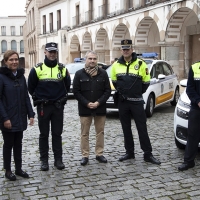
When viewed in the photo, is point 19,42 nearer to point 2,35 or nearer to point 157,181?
point 2,35

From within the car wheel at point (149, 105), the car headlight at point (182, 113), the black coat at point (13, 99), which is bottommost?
the car wheel at point (149, 105)

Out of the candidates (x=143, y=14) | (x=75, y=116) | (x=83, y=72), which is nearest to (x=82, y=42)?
(x=143, y=14)

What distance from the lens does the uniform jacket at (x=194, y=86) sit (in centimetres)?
514

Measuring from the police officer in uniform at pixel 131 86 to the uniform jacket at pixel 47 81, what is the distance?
3.35ft

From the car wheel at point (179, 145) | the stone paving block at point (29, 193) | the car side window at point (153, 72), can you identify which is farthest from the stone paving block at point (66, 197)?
the car side window at point (153, 72)

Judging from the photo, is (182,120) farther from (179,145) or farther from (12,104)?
(12,104)

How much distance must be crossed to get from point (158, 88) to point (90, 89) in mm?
5534

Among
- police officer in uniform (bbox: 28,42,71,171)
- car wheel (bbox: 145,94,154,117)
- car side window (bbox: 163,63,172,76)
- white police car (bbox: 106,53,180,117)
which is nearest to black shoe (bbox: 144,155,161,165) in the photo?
police officer in uniform (bbox: 28,42,71,171)

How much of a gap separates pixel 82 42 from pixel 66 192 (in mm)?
29442

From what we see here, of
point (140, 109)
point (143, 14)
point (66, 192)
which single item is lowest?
point (66, 192)

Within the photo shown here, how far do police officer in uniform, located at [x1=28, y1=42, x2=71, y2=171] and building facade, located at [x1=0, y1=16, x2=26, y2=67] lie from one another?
263ft

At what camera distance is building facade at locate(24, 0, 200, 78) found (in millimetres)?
20156

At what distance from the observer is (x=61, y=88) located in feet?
17.9

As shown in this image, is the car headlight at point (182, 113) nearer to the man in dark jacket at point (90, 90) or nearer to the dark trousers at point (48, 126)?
the man in dark jacket at point (90, 90)
